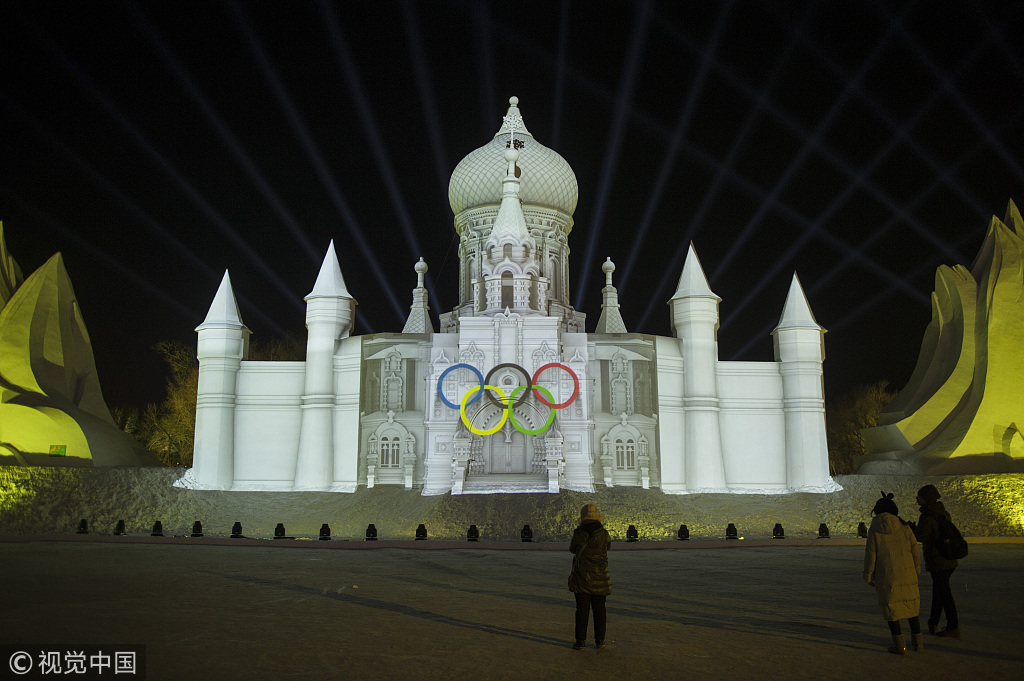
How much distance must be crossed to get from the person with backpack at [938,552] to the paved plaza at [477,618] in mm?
323

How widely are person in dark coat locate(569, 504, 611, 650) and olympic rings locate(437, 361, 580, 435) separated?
20948mm

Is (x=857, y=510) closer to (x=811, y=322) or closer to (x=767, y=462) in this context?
(x=767, y=462)

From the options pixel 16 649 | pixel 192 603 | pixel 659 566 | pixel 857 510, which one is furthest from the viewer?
pixel 857 510

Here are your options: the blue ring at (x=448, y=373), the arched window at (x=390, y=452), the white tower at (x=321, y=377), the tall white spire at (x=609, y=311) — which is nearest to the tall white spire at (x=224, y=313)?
the white tower at (x=321, y=377)

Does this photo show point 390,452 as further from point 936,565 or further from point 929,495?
point 936,565

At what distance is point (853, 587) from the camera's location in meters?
12.0

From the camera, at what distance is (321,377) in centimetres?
3200

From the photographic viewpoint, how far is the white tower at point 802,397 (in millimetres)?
31688

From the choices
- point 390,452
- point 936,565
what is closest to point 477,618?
point 936,565

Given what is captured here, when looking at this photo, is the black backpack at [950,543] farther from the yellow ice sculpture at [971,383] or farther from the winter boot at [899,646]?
the yellow ice sculpture at [971,383]

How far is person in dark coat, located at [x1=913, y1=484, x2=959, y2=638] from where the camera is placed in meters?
8.25

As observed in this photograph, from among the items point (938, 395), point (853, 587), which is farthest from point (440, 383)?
point (853, 587)

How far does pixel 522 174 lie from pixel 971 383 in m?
17.8

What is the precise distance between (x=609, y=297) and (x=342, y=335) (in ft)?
37.7
